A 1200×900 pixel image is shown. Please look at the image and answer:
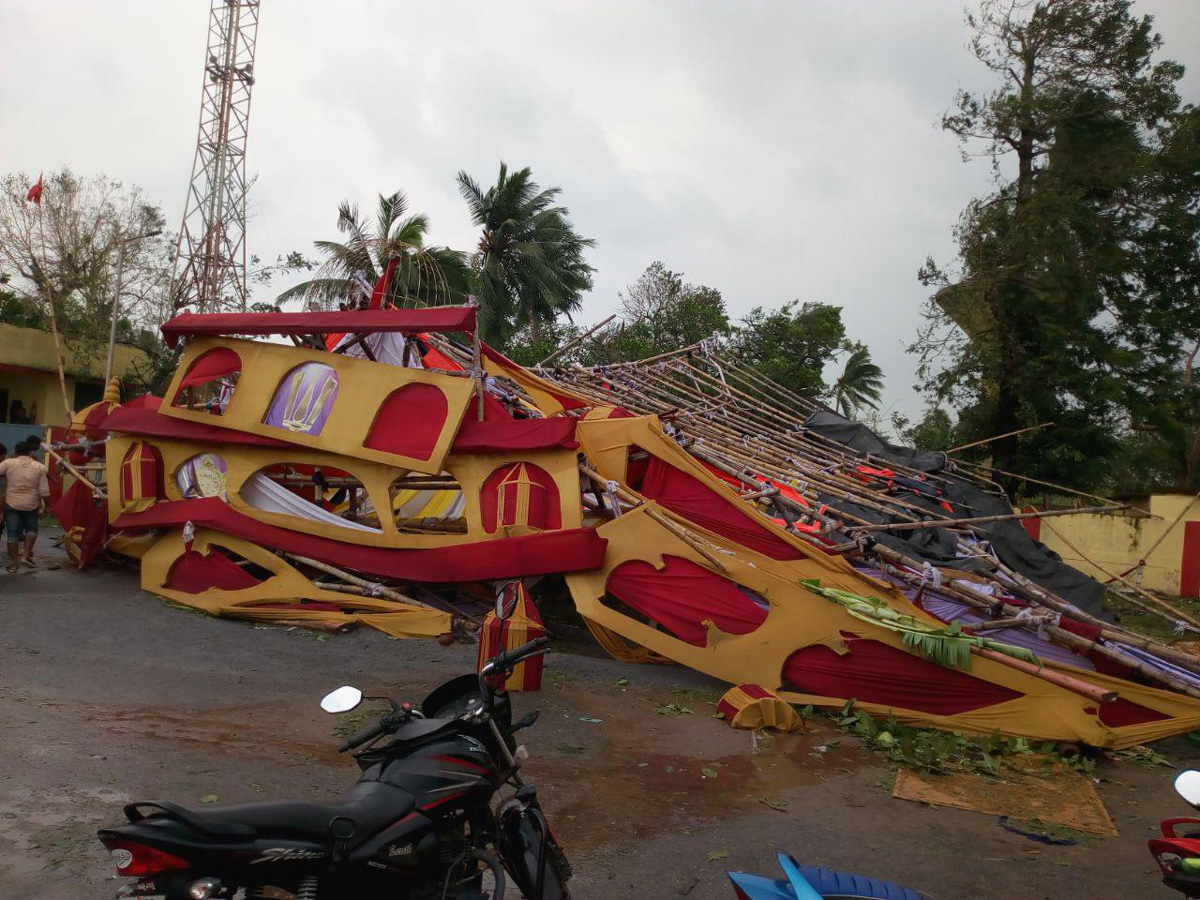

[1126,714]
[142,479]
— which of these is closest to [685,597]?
Answer: [1126,714]

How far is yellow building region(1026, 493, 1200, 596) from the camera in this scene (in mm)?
17578

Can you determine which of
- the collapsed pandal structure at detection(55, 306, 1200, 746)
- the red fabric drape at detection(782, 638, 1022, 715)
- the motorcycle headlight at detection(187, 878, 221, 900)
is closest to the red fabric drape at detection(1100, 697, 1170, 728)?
the collapsed pandal structure at detection(55, 306, 1200, 746)

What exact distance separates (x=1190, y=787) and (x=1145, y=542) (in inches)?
743

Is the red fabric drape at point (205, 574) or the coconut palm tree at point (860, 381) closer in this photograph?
the red fabric drape at point (205, 574)

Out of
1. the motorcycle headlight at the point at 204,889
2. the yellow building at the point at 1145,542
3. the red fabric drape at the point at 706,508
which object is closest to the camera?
the motorcycle headlight at the point at 204,889

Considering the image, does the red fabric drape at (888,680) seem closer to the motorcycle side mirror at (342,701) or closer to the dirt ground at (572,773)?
the dirt ground at (572,773)

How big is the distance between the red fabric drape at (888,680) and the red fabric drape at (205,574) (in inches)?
229

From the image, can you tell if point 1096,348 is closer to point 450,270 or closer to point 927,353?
point 927,353

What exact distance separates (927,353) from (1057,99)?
5.00 meters

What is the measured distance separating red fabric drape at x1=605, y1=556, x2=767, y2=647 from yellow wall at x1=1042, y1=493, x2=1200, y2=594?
38.8 ft

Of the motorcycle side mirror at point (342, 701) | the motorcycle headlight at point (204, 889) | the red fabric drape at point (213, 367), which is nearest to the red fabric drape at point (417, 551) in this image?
the red fabric drape at point (213, 367)

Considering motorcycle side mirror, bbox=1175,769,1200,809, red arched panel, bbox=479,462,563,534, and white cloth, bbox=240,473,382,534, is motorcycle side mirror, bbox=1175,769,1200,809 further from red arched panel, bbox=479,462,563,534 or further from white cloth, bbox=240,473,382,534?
white cloth, bbox=240,473,382,534

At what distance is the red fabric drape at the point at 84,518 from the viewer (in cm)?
1158

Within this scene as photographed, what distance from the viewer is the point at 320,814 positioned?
2840mm
